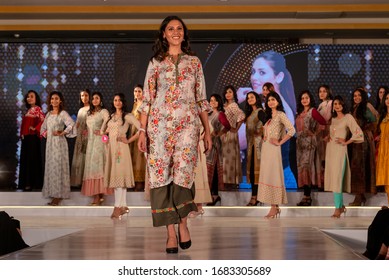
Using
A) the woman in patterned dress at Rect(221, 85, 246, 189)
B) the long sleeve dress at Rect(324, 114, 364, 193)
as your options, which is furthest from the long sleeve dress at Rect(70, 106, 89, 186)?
the long sleeve dress at Rect(324, 114, 364, 193)

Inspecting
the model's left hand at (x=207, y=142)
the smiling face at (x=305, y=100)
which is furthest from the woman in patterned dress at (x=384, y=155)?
the model's left hand at (x=207, y=142)

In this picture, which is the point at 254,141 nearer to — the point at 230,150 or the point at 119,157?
the point at 230,150

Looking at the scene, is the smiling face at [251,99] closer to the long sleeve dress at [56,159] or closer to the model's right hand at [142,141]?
the long sleeve dress at [56,159]

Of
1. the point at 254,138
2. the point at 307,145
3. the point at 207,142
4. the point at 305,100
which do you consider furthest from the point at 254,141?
the point at 207,142

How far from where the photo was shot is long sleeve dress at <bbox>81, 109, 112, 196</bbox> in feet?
34.2

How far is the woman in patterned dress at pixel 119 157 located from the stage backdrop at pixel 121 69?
3411 mm

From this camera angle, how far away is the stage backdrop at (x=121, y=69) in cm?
1277

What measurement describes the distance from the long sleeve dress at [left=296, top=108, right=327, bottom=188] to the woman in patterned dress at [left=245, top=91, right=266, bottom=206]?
60 centimetres

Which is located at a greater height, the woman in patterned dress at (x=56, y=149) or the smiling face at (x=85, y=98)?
the smiling face at (x=85, y=98)

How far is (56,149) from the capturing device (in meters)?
10.4

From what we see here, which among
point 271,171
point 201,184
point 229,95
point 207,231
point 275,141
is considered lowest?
point 207,231

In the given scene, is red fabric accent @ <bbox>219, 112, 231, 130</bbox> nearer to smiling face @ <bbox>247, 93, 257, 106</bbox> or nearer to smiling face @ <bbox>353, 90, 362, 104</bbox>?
smiling face @ <bbox>247, 93, 257, 106</bbox>

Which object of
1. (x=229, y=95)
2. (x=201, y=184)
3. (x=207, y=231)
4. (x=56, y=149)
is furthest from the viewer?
(x=229, y=95)

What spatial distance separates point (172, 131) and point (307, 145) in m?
5.90
